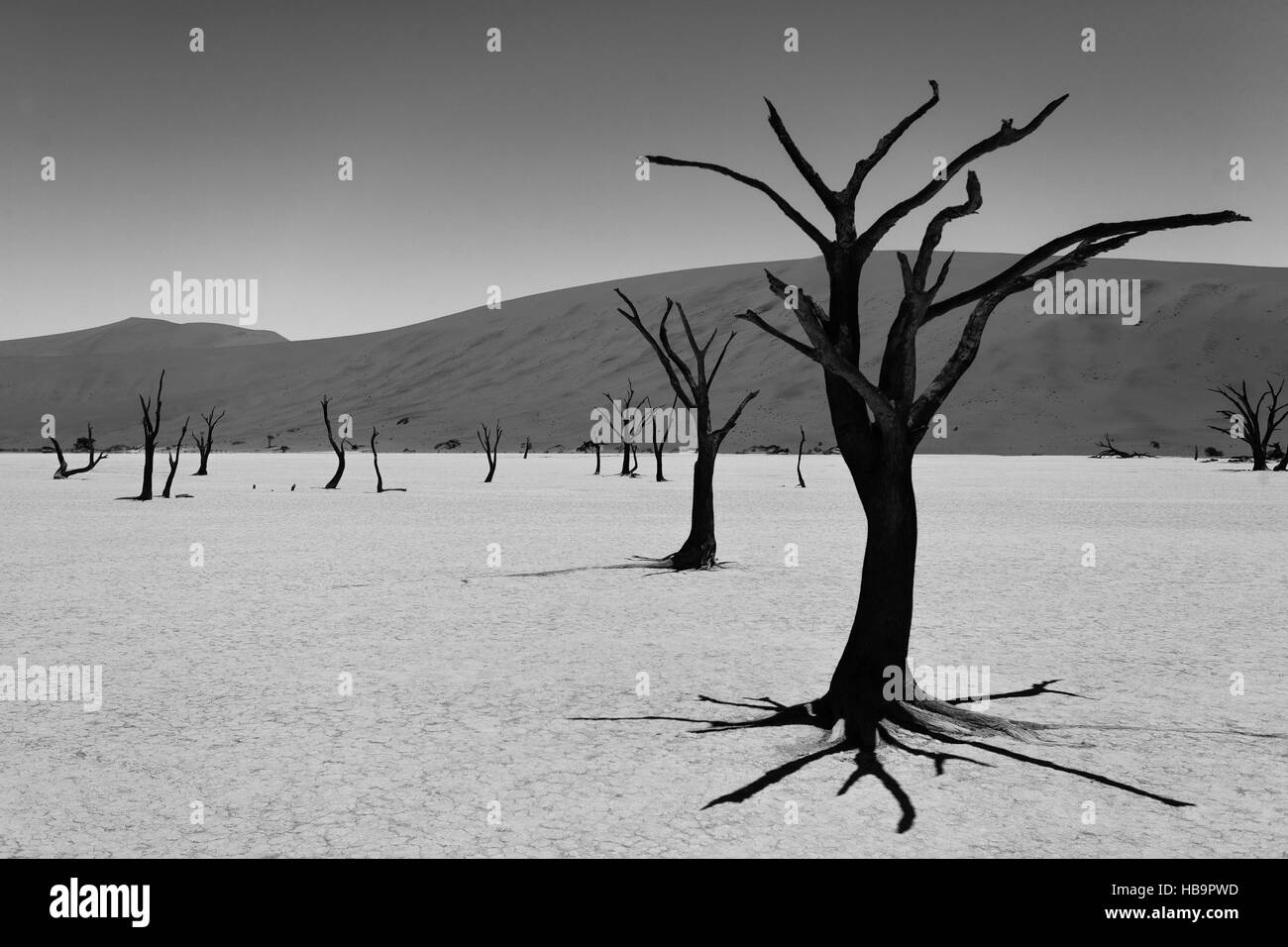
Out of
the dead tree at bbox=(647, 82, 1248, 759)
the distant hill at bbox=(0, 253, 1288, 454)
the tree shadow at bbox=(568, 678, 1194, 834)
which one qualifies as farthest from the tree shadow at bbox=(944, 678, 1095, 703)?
the distant hill at bbox=(0, 253, 1288, 454)

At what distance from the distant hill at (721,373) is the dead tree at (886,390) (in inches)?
3568

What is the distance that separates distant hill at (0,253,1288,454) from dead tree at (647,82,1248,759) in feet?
297

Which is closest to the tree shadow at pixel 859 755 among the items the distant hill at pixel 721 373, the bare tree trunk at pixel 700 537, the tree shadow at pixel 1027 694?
the tree shadow at pixel 1027 694

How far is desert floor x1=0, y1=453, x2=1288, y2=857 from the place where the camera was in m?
5.15

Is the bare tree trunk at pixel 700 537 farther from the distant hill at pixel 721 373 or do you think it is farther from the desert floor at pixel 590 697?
the distant hill at pixel 721 373

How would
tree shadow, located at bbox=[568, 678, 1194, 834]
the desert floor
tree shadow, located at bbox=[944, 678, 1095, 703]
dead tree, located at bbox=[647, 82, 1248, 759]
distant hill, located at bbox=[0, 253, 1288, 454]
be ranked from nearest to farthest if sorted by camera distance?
1. the desert floor
2. tree shadow, located at bbox=[568, 678, 1194, 834]
3. dead tree, located at bbox=[647, 82, 1248, 759]
4. tree shadow, located at bbox=[944, 678, 1095, 703]
5. distant hill, located at bbox=[0, 253, 1288, 454]

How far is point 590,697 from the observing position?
789cm

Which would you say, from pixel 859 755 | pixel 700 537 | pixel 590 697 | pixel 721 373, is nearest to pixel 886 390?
pixel 859 755

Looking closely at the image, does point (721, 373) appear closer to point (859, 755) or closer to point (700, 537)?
point (700, 537)

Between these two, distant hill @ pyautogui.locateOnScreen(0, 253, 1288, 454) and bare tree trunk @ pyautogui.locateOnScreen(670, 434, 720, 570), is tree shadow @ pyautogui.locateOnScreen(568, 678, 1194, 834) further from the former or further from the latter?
distant hill @ pyautogui.locateOnScreen(0, 253, 1288, 454)

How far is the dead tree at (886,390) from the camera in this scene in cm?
644

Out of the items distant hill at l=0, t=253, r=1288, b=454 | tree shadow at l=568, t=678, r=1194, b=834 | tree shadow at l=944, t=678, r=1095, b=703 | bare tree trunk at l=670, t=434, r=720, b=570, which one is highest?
distant hill at l=0, t=253, r=1288, b=454

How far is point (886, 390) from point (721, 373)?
12266 centimetres
